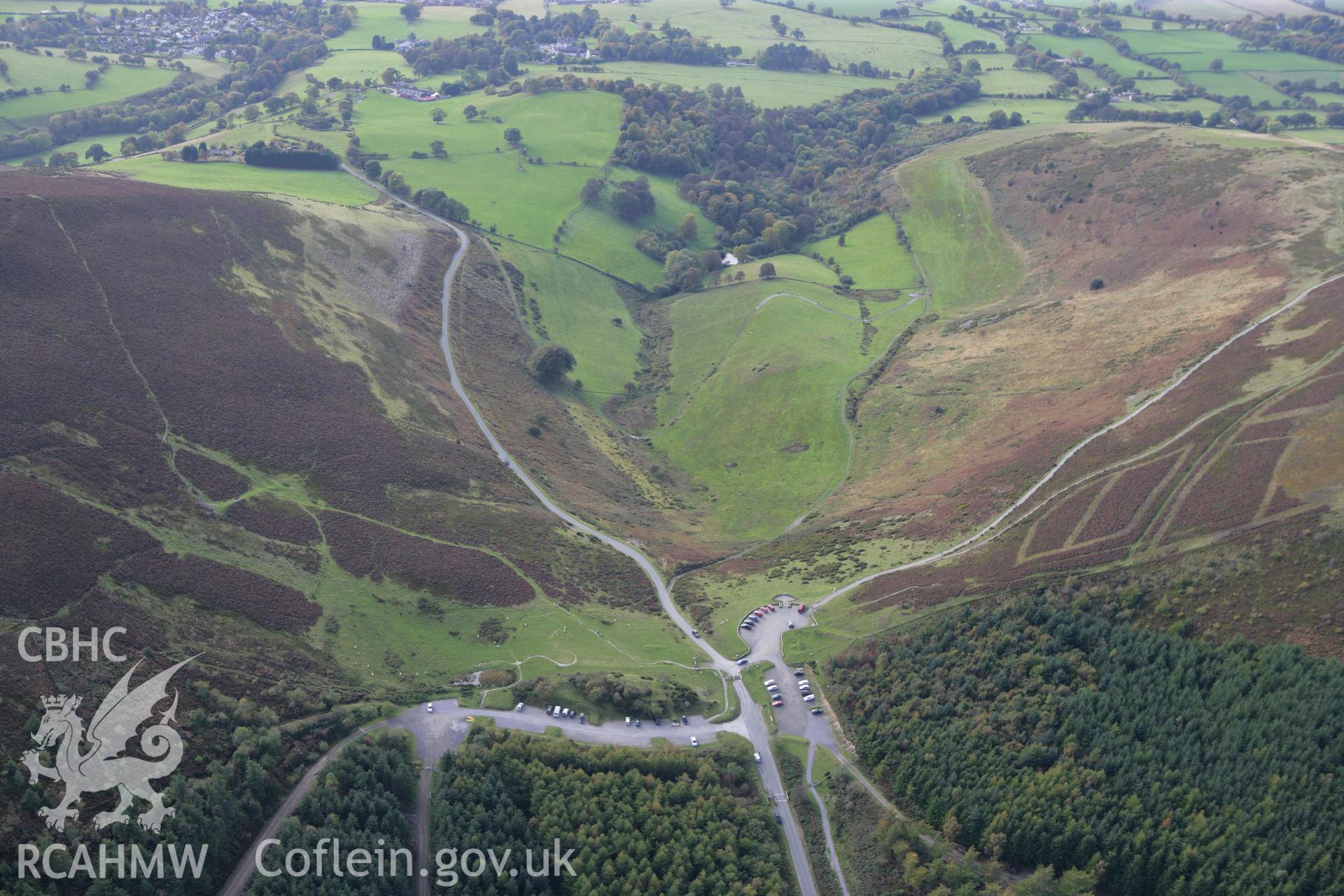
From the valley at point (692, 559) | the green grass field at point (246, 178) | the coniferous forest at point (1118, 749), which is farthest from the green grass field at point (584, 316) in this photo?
the coniferous forest at point (1118, 749)

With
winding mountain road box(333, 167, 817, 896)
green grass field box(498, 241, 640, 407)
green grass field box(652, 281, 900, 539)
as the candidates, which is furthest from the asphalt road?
green grass field box(498, 241, 640, 407)

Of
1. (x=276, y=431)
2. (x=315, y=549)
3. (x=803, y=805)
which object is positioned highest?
(x=276, y=431)

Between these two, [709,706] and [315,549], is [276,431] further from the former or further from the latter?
[709,706]

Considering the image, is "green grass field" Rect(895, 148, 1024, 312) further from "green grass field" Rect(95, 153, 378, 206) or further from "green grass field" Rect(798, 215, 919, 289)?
"green grass field" Rect(95, 153, 378, 206)

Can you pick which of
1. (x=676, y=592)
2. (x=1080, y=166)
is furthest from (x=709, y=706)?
(x=1080, y=166)

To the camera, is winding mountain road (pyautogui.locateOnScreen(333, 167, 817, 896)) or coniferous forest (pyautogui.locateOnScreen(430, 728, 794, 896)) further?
winding mountain road (pyautogui.locateOnScreen(333, 167, 817, 896))

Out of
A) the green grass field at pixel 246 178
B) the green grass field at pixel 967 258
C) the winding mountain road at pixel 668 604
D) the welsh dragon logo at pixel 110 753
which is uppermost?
the green grass field at pixel 246 178

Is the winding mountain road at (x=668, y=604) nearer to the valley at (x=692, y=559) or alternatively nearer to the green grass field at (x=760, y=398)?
the valley at (x=692, y=559)
